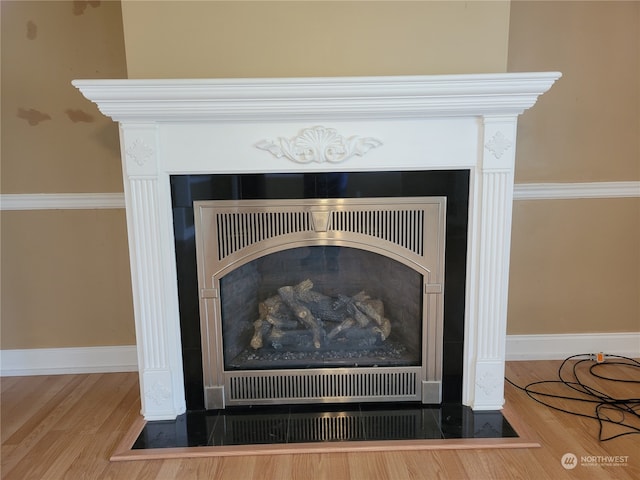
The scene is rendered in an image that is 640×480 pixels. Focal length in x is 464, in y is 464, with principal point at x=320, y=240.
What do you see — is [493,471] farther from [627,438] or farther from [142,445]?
[142,445]

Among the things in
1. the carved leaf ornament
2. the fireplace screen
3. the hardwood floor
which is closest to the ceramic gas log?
the fireplace screen

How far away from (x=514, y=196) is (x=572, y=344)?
79cm

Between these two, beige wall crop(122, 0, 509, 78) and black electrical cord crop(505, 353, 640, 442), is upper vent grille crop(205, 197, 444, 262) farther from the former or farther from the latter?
black electrical cord crop(505, 353, 640, 442)

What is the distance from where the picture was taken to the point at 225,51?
166 cm

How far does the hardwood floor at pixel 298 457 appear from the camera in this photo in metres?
1.47

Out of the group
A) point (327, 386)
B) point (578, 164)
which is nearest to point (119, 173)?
point (327, 386)

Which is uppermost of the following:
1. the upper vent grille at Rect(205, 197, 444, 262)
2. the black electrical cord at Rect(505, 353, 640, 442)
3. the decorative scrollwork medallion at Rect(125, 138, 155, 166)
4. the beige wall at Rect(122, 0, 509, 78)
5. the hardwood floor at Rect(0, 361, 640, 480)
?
the beige wall at Rect(122, 0, 509, 78)

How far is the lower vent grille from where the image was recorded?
183 cm

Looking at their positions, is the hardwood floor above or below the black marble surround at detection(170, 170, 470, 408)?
below

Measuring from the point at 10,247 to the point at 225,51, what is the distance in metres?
1.37

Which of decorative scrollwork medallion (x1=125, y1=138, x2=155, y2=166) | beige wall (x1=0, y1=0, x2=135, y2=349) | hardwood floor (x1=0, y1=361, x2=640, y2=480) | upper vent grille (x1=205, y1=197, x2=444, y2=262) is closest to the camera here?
hardwood floor (x1=0, y1=361, x2=640, y2=480)

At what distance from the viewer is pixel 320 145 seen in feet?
5.35

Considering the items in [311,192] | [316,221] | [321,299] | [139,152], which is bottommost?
[321,299]

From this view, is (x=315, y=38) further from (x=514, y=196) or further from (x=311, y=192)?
(x=514, y=196)
